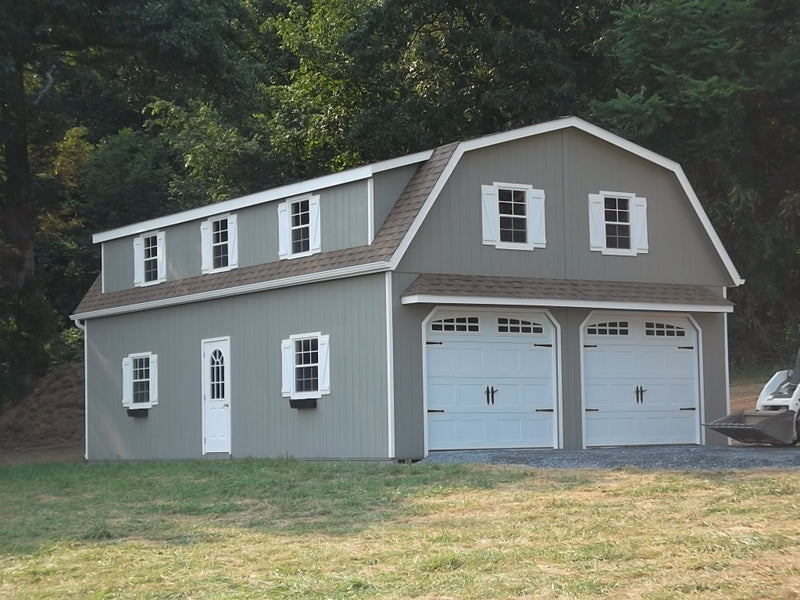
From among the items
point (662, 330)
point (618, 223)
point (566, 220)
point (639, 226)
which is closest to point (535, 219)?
point (566, 220)

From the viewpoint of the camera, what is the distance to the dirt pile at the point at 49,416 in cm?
3359

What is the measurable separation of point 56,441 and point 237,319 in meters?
12.8

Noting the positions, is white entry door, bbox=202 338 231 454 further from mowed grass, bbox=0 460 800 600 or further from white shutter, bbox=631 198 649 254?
white shutter, bbox=631 198 649 254

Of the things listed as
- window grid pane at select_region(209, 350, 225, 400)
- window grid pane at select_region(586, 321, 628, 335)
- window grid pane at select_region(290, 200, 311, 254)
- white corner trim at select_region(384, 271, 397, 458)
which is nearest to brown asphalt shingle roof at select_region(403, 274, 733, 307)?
white corner trim at select_region(384, 271, 397, 458)

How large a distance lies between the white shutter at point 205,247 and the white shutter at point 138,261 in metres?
2.27

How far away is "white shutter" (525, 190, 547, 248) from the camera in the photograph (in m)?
21.1

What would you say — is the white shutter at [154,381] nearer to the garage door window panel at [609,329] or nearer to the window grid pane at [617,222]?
the garage door window panel at [609,329]

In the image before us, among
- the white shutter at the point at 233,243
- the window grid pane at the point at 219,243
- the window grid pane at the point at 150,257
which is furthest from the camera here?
the window grid pane at the point at 150,257

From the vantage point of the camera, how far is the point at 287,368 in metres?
21.2

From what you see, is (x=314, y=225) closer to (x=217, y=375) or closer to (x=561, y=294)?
(x=217, y=375)

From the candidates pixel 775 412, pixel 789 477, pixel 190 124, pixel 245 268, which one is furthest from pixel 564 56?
pixel 789 477

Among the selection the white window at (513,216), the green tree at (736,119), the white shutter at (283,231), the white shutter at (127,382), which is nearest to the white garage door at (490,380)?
the white window at (513,216)

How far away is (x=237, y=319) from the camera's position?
22625 mm

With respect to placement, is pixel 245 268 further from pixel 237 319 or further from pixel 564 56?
pixel 564 56
